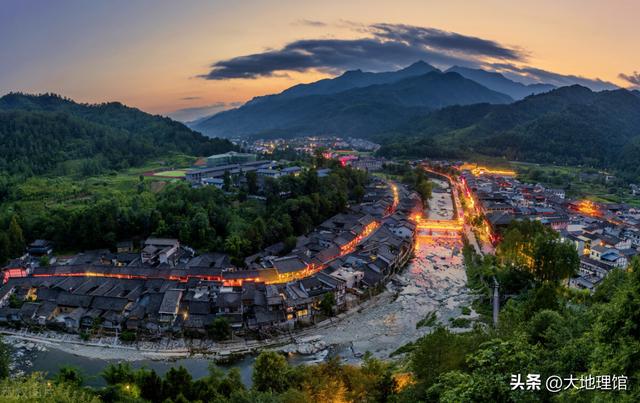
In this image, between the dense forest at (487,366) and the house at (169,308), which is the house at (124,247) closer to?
the house at (169,308)

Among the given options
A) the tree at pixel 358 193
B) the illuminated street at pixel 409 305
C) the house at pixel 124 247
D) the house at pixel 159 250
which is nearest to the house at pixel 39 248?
the house at pixel 124 247

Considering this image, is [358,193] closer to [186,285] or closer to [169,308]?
[186,285]

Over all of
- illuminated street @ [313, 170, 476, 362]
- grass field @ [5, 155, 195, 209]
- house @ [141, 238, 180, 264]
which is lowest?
illuminated street @ [313, 170, 476, 362]

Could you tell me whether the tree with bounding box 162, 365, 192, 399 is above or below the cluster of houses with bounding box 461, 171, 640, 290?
above

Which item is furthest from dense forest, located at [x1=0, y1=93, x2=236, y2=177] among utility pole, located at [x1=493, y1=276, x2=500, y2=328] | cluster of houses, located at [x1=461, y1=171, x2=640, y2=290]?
utility pole, located at [x1=493, y1=276, x2=500, y2=328]

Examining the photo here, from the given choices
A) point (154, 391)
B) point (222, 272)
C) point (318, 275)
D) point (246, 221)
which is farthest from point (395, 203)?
point (154, 391)

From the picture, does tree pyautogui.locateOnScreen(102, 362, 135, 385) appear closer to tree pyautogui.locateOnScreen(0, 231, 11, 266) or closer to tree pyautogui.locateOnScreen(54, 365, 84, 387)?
tree pyautogui.locateOnScreen(54, 365, 84, 387)
